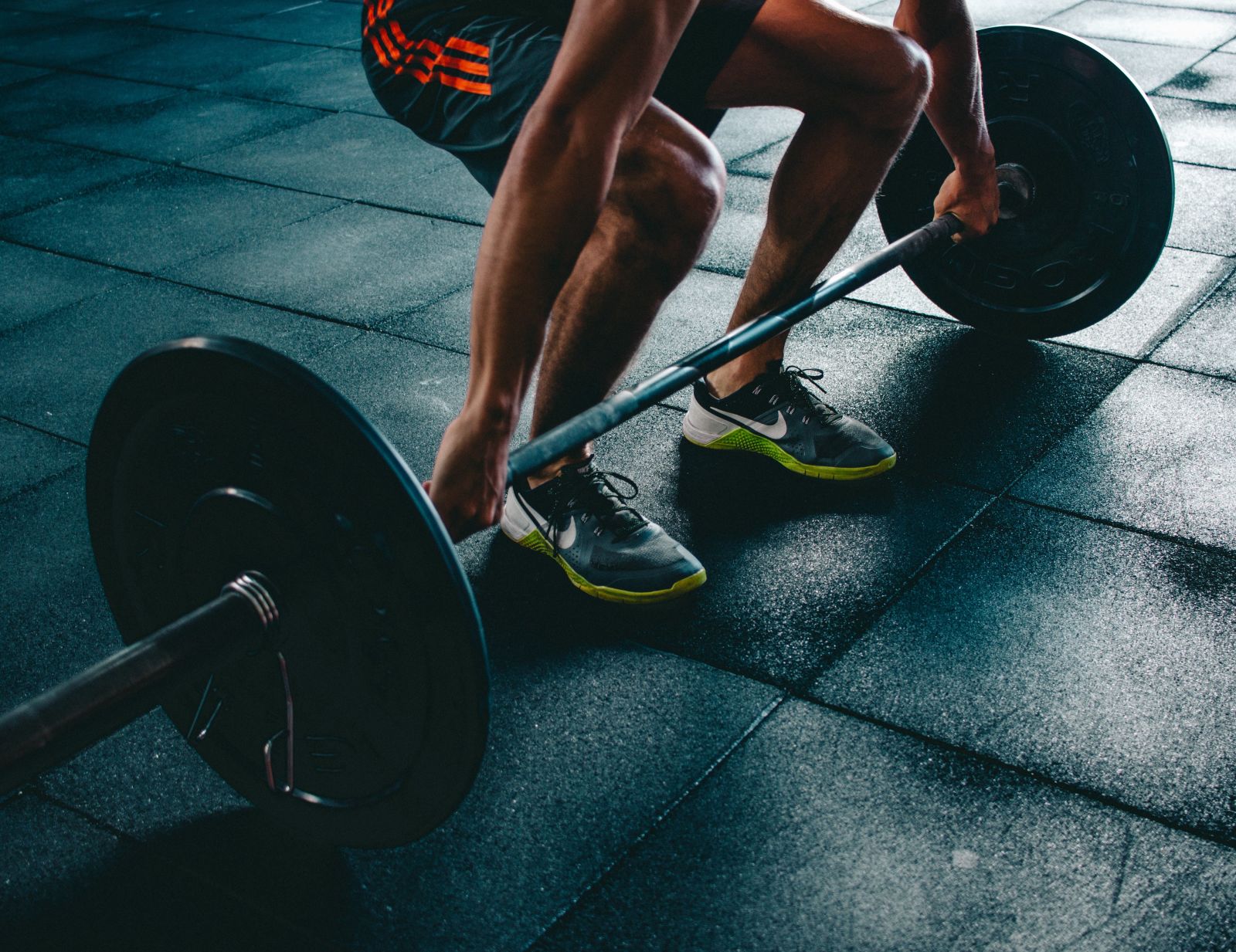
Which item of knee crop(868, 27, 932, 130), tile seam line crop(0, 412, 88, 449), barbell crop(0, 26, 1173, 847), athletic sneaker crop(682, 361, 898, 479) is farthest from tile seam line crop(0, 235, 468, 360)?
barbell crop(0, 26, 1173, 847)

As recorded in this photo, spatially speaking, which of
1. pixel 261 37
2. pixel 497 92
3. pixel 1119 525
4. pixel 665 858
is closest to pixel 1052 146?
pixel 1119 525

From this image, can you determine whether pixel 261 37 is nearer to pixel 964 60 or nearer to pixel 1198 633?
pixel 964 60

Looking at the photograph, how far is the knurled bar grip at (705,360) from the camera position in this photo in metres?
1.55

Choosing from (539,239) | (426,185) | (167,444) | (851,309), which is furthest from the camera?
(426,185)

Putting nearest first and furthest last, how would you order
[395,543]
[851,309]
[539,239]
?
→ [395,543] < [539,239] < [851,309]

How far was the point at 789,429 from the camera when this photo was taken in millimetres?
2287

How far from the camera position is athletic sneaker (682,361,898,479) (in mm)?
2250

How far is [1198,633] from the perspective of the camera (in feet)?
5.95

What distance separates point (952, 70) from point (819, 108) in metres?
0.32

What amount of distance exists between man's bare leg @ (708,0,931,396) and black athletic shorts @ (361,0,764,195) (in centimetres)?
6

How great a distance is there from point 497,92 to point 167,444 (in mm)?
760

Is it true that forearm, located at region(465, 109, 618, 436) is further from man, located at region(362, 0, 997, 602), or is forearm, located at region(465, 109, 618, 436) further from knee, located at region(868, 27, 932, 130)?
knee, located at region(868, 27, 932, 130)

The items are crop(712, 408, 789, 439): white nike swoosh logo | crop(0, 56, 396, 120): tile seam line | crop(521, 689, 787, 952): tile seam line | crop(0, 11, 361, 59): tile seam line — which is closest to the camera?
crop(521, 689, 787, 952): tile seam line

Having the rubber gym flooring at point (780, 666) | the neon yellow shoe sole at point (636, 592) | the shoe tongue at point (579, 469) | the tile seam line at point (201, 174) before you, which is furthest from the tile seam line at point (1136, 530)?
the tile seam line at point (201, 174)
